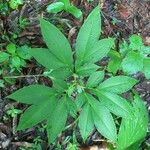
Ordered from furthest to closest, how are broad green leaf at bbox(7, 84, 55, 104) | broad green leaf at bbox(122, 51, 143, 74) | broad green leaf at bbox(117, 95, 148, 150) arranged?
1. broad green leaf at bbox(117, 95, 148, 150)
2. broad green leaf at bbox(122, 51, 143, 74)
3. broad green leaf at bbox(7, 84, 55, 104)

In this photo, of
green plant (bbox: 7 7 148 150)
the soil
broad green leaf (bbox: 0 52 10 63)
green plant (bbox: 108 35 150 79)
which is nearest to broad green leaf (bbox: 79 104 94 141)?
green plant (bbox: 7 7 148 150)

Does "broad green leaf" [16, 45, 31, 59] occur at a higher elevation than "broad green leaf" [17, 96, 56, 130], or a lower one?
higher

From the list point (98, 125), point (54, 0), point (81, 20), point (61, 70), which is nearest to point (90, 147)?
point (98, 125)

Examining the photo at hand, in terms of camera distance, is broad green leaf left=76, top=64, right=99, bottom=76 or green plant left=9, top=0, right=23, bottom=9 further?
green plant left=9, top=0, right=23, bottom=9

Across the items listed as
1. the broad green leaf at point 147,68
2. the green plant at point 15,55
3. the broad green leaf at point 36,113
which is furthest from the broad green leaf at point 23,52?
the broad green leaf at point 147,68

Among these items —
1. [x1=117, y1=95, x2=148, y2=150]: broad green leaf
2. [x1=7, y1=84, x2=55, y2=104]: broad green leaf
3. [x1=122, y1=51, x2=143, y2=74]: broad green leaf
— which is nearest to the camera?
[x1=7, y1=84, x2=55, y2=104]: broad green leaf

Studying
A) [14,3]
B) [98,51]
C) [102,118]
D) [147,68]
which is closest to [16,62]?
[14,3]

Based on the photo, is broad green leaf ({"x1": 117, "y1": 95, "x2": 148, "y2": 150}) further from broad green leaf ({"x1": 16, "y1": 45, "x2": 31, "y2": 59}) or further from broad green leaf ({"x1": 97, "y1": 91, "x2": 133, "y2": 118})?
broad green leaf ({"x1": 16, "y1": 45, "x2": 31, "y2": 59})
